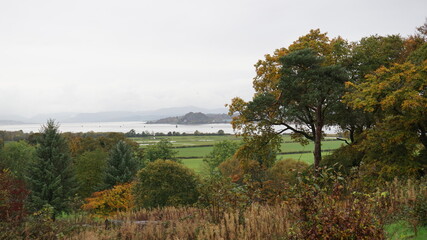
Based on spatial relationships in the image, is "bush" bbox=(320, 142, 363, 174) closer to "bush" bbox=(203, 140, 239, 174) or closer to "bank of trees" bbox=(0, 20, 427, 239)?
"bank of trees" bbox=(0, 20, 427, 239)

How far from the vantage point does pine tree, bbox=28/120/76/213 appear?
112ft

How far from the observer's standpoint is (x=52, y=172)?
3516 cm

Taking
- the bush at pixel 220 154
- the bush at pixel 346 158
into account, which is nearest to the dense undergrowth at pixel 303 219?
the bush at pixel 346 158

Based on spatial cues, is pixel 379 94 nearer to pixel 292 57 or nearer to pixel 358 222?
pixel 292 57

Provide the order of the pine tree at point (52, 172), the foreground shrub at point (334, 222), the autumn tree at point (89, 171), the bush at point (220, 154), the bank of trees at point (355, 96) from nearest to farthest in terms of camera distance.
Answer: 1. the foreground shrub at point (334, 222)
2. the bank of trees at point (355, 96)
3. the pine tree at point (52, 172)
4. the autumn tree at point (89, 171)
5. the bush at point (220, 154)

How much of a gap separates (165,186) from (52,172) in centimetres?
2168

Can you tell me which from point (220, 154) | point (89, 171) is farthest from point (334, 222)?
point (220, 154)

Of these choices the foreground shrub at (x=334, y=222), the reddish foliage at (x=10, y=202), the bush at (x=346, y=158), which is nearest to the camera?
the foreground shrub at (x=334, y=222)

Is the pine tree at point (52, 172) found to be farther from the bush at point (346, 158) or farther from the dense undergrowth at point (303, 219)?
the bush at point (346, 158)

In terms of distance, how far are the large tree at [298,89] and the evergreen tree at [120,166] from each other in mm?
18238

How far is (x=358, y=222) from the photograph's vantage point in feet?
15.1

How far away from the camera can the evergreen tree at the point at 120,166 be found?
119 feet

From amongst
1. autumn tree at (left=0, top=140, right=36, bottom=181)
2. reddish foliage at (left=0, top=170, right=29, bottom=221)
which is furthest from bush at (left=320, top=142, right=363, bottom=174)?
autumn tree at (left=0, top=140, right=36, bottom=181)

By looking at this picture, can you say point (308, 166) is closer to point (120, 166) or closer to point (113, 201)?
point (113, 201)
